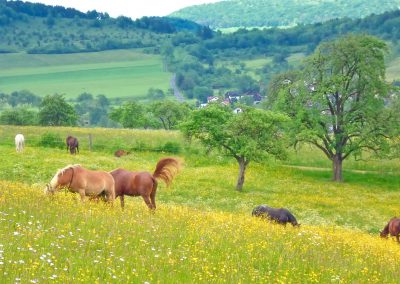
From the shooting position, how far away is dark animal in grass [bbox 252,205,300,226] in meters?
25.8

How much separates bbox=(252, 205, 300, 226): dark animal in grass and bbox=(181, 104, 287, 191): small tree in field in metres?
19.5

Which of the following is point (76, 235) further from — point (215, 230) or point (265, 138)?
point (265, 138)

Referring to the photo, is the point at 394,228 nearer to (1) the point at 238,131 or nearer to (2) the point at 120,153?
(1) the point at 238,131

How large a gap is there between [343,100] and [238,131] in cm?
1499

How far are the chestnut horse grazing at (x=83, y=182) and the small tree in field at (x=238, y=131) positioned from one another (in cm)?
2722

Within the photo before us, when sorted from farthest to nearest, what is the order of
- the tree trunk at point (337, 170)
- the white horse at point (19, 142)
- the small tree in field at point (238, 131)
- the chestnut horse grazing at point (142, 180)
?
the tree trunk at point (337, 170) → the white horse at point (19, 142) → the small tree in field at point (238, 131) → the chestnut horse grazing at point (142, 180)

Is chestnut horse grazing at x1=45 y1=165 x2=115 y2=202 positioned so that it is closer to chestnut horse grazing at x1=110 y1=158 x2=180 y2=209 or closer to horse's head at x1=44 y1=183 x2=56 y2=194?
horse's head at x1=44 y1=183 x2=56 y2=194

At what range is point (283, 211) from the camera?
2612cm

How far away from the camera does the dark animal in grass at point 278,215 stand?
2577cm

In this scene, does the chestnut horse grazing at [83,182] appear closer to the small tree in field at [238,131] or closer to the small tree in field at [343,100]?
the small tree in field at [238,131]

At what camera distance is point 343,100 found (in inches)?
2217

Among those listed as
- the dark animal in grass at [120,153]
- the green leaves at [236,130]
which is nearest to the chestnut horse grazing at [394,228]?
the green leaves at [236,130]

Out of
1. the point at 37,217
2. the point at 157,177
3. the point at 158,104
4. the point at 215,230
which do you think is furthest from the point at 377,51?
Answer: the point at 158,104

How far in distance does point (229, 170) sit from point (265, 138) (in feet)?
23.9
